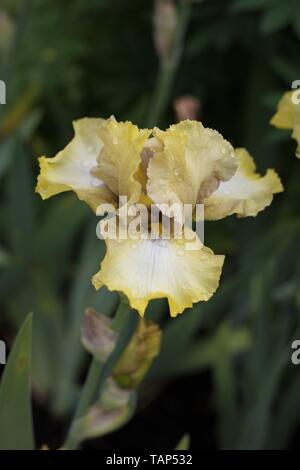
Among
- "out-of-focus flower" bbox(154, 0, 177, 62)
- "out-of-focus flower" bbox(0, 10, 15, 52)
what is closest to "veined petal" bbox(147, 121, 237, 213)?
"out-of-focus flower" bbox(154, 0, 177, 62)

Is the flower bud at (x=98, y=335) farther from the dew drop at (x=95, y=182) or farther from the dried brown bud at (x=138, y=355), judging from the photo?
the dew drop at (x=95, y=182)

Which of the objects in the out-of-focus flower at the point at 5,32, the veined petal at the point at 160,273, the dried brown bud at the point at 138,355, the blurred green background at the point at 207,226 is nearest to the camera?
the veined petal at the point at 160,273

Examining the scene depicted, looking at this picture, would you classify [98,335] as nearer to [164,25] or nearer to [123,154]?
[123,154]

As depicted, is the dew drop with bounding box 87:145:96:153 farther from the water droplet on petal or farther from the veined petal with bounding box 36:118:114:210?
the water droplet on petal

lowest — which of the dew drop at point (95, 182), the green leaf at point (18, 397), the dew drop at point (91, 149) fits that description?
the green leaf at point (18, 397)

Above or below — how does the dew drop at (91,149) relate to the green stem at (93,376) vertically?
above

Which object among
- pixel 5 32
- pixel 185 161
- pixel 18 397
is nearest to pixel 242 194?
pixel 185 161

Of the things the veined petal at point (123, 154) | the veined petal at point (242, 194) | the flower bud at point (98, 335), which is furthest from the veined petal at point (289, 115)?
the flower bud at point (98, 335)

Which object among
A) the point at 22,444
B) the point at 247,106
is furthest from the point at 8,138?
the point at 22,444
